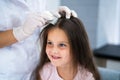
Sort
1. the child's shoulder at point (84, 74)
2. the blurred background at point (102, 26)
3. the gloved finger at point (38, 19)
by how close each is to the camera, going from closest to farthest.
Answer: the gloved finger at point (38, 19), the child's shoulder at point (84, 74), the blurred background at point (102, 26)

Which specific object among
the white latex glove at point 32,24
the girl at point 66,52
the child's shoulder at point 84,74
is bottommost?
the child's shoulder at point 84,74

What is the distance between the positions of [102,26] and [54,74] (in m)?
1.11

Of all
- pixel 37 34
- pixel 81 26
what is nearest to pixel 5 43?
pixel 37 34

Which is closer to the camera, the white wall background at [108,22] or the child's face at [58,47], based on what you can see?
the child's face at [58,47]

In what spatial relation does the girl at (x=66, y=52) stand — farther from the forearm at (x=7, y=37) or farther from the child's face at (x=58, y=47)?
the forearm at (x=7, y=37)

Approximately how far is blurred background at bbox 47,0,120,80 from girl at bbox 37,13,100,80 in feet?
2.24

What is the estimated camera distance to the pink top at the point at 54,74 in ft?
3.41

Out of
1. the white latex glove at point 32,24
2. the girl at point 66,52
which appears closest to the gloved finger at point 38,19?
the white latex glove at point 32,24

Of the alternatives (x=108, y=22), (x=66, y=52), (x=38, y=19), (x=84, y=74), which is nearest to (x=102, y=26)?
(x=108, y=22)

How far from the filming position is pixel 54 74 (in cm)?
106

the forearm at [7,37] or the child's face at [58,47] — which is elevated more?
the forearm at [7,37]

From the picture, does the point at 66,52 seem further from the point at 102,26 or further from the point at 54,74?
the point at 102,26

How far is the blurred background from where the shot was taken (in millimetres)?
1866

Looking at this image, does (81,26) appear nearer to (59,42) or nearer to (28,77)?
(59,42)
